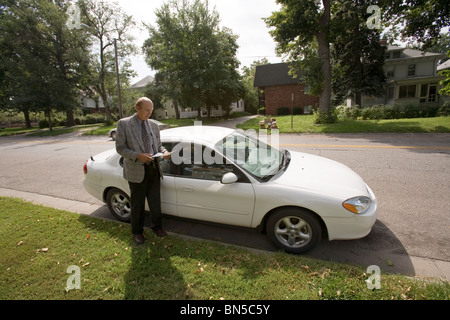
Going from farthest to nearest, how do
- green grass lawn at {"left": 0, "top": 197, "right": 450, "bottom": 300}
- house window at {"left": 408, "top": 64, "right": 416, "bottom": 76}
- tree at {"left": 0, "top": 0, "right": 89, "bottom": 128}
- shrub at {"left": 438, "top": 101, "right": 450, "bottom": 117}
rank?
house window at {"left": 408, "top": 64, "right": 416, "bottom": 76} < tree at {"left": 0, "top": 0, "right": 89, "bottom": 128} < shrub at {"left": 438, "top": 101, "right": 450, "bottom": 117} < green grass lawn at {"left": 0, "top": 197, "right": 450, "bottom": 300}

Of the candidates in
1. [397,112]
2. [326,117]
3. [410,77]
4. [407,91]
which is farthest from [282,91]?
[326,117]

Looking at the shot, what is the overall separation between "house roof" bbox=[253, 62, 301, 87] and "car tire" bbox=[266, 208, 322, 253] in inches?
1334

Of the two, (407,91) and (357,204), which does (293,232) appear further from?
(407,91)

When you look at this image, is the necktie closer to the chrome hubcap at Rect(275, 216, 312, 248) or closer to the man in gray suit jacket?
the man in gray suit jacket

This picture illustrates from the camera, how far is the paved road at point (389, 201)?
2.85 meters

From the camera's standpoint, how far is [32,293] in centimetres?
242

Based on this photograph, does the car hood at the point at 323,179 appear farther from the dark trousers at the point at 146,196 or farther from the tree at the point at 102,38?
the tree at the point at 102,38

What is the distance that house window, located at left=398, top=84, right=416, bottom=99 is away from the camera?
26.5 metres

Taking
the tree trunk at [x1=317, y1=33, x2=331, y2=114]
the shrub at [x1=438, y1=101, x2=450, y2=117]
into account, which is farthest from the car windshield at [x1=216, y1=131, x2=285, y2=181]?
the shrub at [x1=438, y1=101, x2=450, y2=117]

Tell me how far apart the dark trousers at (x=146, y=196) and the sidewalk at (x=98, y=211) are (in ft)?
4.30

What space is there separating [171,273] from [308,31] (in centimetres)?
1817
